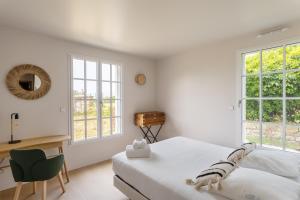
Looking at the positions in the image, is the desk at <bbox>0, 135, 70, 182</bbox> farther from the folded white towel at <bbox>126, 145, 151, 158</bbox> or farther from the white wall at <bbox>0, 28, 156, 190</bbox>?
the folded white towel at <bbox>126, 145, 151, 158</bbox>

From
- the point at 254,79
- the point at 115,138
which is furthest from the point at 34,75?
the point at 254,79

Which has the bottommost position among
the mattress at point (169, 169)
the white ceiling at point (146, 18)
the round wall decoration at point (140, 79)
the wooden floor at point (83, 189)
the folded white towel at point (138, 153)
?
the wooden floor at point (83, 189)

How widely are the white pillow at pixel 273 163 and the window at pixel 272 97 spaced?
37.6 inches

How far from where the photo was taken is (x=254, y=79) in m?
2.86

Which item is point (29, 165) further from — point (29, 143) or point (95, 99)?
point (95, 99)

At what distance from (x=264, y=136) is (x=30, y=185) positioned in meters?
3.87

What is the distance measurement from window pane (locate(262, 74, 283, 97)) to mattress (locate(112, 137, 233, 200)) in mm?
1233

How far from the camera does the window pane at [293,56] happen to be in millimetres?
2443

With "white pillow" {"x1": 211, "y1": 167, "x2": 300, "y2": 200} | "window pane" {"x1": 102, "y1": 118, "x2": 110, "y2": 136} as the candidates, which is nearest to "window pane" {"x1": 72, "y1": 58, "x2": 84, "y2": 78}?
"window pane" {"x1": 102, "y1": 118, "x2": 110, "y2": 136}

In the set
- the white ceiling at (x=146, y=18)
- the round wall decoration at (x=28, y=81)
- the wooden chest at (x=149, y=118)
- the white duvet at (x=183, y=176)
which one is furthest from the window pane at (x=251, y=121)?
the round wall decoration at (x=28, y=81)

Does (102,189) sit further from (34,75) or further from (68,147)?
(34,75)

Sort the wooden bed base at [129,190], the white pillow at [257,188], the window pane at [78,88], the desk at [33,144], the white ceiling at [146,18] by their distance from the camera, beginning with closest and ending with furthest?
the white pillow at [257,188] → the wooden bed base at [129,190] → the white ceiling at [146,18] → the desk at [33,144] → the window pane at [78,88]

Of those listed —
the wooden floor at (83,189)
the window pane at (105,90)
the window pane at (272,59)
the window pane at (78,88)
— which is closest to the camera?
the wooden floor at (83,189)

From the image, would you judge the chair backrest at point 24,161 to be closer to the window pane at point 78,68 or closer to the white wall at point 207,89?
the window pane at point 78,68
